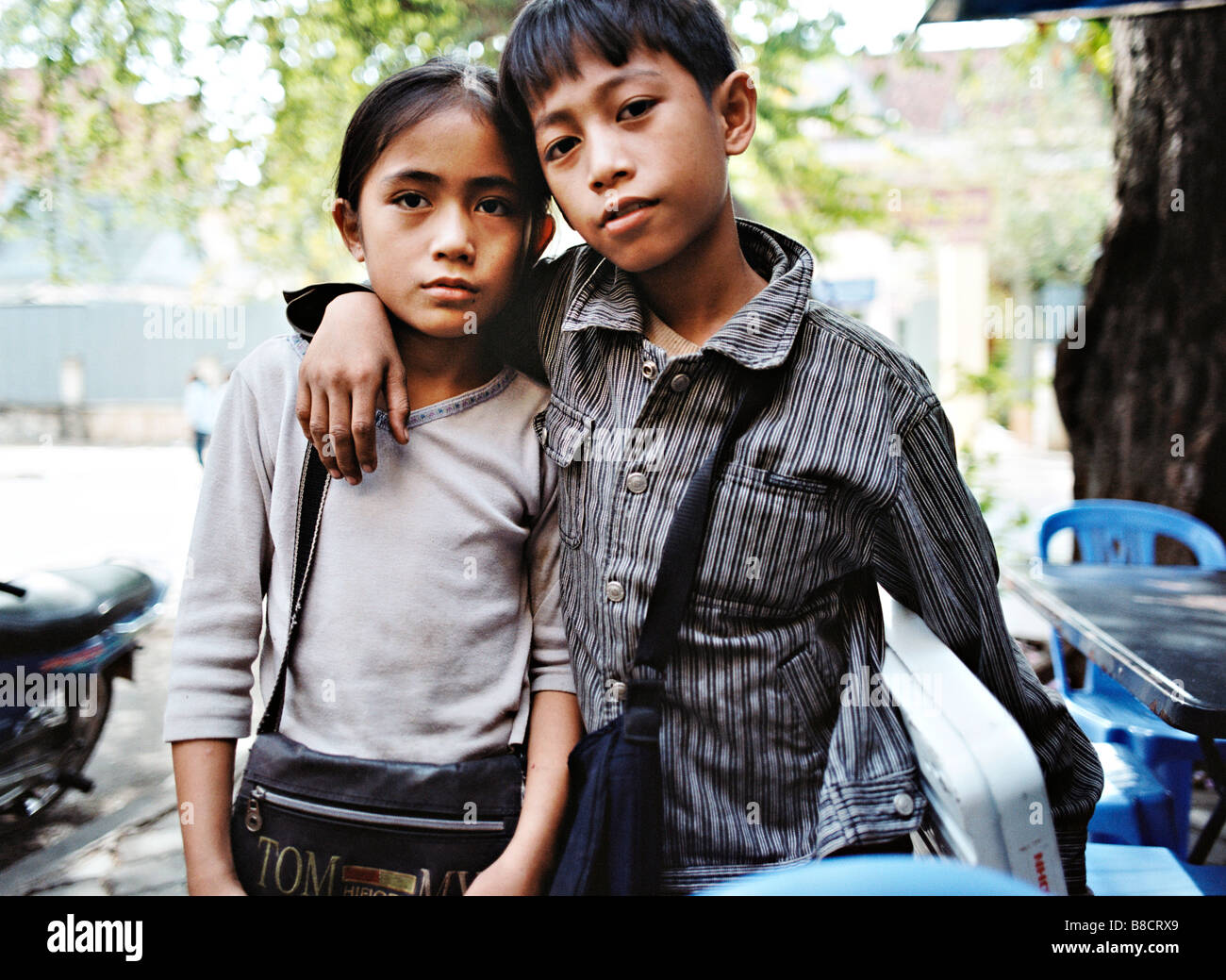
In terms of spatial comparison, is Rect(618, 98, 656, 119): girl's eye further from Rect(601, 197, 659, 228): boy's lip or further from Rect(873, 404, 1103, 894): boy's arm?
Rect(873, 404, 1103, 894): boy's arm

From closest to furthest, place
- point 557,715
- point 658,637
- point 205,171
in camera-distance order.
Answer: point 658,637
point 557,715
point 205,171

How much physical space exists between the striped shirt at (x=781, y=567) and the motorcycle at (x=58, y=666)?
4.45 feet

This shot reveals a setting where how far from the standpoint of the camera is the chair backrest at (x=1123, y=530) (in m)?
2.88

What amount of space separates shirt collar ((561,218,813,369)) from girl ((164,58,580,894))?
122 mm

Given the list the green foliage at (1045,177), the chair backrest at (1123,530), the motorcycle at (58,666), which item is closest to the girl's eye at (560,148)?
the motorcycle at (58,666)

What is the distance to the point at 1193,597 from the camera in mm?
2322

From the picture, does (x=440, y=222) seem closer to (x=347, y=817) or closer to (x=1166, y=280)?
(x=347, y=817)

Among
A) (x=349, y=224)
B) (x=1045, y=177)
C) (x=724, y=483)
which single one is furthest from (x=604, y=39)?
(x=1045, y=177)

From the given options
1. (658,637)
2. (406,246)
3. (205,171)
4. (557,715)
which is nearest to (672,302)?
(406,246)

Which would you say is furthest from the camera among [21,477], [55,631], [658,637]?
[21,477]

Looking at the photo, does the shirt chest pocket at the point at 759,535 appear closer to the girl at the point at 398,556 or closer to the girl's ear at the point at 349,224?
the girl at the point at 398,556

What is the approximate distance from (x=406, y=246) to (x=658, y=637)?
2.02 ft

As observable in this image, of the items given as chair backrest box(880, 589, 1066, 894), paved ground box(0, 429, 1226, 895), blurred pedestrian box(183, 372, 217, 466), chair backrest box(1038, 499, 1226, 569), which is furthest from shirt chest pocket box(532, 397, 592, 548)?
blurred pedestrian box(183, 372, 217, 466)
